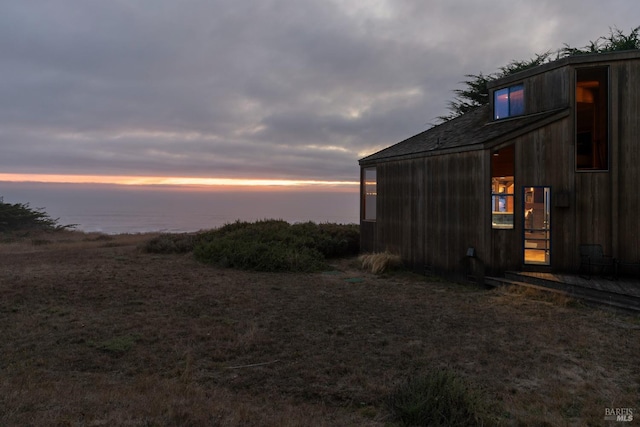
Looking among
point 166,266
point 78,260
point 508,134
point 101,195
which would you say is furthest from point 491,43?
point 101,195

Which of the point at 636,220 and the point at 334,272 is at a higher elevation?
the point at 636,220

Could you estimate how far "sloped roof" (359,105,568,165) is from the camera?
9.20 m

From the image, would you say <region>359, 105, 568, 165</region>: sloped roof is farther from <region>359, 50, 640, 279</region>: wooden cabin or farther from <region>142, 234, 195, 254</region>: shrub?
<region>142, 234, 195, 254</region>: shrub

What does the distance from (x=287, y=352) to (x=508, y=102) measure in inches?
384

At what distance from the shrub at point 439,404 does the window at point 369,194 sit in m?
10.7

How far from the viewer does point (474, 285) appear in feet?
Result: 32.1

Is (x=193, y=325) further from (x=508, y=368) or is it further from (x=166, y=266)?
(x=166, y=266)

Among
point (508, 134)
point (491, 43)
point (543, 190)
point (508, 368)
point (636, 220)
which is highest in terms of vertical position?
point (491, 43)

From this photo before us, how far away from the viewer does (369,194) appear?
48.2 feet

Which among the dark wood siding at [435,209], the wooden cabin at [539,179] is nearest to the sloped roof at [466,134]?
the wooden cabin at [539,179]

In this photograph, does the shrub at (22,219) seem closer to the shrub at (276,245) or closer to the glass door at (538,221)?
the shrub at (276,245)

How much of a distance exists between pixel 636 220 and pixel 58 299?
1285 cm

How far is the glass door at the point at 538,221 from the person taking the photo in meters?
9.16

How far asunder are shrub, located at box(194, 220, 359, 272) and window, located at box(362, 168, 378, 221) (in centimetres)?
167
